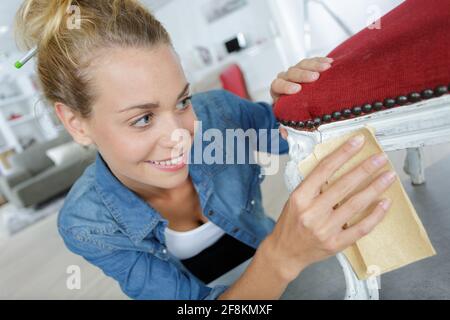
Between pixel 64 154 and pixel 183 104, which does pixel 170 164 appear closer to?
pixel 183 104

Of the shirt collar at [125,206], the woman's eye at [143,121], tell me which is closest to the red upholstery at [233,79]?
the shirt collar at [125,206]

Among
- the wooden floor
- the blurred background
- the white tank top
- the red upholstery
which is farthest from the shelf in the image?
the white tank top

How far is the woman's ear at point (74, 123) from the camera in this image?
653mm

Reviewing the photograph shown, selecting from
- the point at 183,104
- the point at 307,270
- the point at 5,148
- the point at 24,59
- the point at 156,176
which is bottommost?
the point at 5,148

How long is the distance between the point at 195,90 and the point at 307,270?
2698mm

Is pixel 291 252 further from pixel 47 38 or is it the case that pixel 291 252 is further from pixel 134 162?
pixel 47 38

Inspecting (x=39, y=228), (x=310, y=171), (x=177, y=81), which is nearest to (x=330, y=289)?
(x=310, y=171)

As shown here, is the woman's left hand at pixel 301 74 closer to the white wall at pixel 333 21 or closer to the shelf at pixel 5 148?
the white wall at pixel 333 21

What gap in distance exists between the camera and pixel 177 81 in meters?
0.59

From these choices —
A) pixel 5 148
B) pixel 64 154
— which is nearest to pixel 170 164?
pixel 64 154

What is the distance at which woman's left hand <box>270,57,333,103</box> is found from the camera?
0.44 metres

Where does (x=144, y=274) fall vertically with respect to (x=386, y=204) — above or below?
below

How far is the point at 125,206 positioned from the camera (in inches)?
29.7

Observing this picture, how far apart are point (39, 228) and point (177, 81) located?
2801mm
